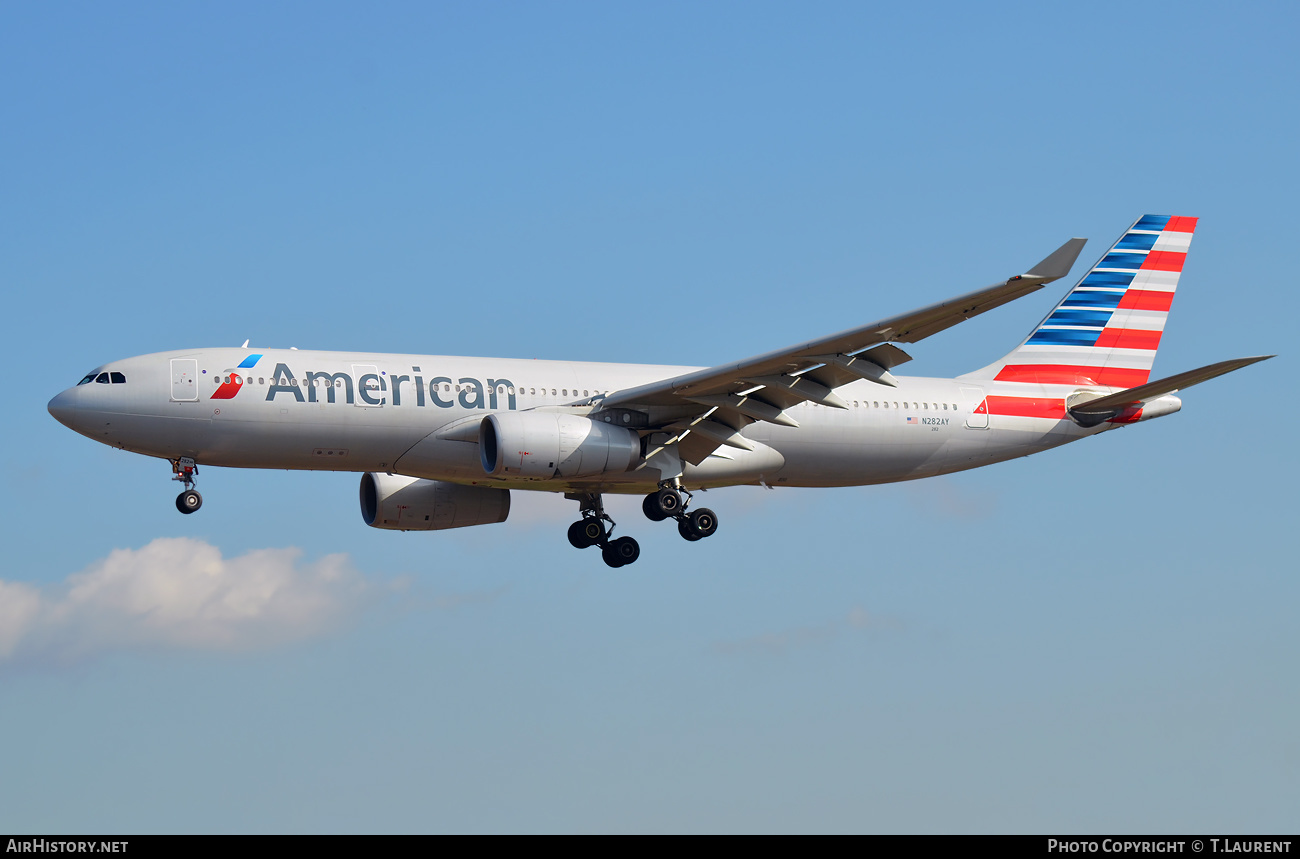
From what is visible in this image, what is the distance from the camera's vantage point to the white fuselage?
3170cm

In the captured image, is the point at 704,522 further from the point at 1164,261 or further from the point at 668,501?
the point at 1164,261

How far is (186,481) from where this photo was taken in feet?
106

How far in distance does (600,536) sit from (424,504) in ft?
15.2

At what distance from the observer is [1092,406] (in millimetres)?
37531

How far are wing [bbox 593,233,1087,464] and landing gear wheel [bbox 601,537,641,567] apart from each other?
13.7 feet

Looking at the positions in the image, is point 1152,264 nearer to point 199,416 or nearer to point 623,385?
point 623,385

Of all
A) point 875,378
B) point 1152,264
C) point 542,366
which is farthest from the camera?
point 1152,264

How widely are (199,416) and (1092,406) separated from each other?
21.7m

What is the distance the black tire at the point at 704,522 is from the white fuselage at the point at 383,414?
2.50ft

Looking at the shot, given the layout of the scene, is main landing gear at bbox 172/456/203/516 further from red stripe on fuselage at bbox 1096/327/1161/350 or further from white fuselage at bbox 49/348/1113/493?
red stripe on fuselage at bbox 1096/327/1161/350
